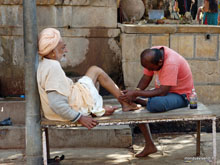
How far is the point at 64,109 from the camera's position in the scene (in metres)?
3.85

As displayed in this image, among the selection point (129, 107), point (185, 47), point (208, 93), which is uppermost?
point (185, 47)

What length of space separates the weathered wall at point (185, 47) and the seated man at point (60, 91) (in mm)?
2048

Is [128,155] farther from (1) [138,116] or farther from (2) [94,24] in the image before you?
(2) [94,24]

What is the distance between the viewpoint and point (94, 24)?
6.36 metres

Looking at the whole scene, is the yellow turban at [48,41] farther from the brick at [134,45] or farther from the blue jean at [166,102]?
the brick at [134,45]

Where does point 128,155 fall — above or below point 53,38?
below

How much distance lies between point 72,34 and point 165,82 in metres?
2.46

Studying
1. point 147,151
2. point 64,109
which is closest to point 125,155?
point 147,151

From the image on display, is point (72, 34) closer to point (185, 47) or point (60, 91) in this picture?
point (185, 47)

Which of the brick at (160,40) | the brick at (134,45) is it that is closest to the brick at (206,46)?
the brick at (160,40)

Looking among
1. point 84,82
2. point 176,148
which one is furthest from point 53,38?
point 176,148

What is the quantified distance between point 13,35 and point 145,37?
6.88 ft

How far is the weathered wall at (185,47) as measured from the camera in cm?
625

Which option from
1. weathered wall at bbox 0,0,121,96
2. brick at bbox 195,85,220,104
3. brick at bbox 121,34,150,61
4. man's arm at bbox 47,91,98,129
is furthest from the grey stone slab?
weathered wall at bbox 0,0,121,96
